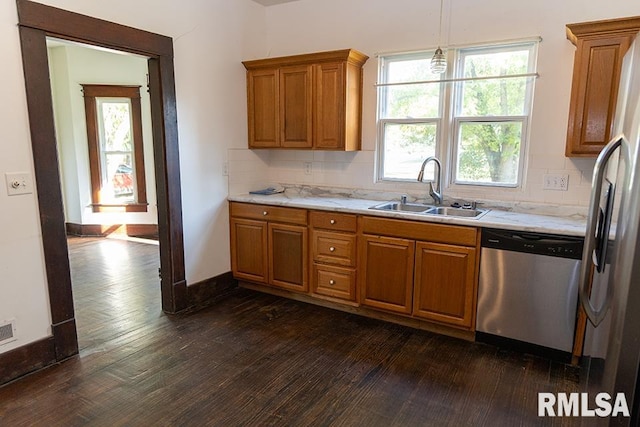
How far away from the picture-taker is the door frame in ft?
7.62

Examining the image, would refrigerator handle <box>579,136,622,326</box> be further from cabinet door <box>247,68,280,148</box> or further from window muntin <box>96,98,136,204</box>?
window muntin <box>96,98,136,204</box>

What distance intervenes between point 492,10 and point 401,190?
1.53m

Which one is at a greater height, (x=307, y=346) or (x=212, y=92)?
(x=212, y=92)

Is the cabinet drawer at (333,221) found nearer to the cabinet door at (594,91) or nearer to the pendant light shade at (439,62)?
the pendant light shade at (439,62)

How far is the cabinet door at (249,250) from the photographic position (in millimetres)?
3682

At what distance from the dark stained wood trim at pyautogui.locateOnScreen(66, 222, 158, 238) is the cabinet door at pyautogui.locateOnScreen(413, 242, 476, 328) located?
14.3 ft

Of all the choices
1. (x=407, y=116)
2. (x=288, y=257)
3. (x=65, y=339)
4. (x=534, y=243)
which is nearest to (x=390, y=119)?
(x=407, y=116)

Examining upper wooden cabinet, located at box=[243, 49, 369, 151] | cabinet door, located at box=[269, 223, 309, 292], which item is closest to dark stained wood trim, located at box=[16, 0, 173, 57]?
upper wooden cabinet, located at box=[243, 49, 369, 151]

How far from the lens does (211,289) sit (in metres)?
3.67

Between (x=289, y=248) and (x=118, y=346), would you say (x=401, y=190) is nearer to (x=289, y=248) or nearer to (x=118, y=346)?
(x=289, y=248)

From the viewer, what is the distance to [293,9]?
3.91 metres

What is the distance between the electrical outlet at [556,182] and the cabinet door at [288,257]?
187 centimetres

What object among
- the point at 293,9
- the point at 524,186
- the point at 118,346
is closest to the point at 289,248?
the point at 118,346

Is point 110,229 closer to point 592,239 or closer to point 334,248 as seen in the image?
point 334,248
